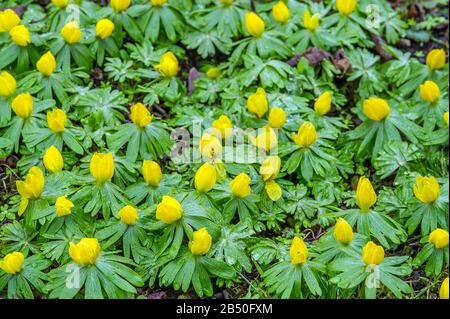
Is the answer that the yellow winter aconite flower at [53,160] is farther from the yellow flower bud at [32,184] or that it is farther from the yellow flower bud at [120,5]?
the yellow flower bud at [120,5]

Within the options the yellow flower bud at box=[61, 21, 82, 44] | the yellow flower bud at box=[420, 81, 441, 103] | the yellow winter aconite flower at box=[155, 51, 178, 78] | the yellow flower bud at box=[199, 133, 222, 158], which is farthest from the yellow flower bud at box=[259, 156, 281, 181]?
the yellow flower bud at box=[61, 21, 82, 44]

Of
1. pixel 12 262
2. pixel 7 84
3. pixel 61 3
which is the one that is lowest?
pixel 12 262

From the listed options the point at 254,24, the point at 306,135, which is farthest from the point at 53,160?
the point at 254,24

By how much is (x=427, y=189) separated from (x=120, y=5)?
1.99 meters

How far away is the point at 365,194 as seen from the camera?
10.1 feet

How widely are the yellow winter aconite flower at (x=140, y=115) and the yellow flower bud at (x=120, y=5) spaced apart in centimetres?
83

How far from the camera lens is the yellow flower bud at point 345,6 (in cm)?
407

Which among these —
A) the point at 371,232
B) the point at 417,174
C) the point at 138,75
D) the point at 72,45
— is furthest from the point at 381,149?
the point at 72,45

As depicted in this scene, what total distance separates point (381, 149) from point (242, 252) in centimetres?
101

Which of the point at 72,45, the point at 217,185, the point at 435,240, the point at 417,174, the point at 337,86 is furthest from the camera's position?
the point at 337,86

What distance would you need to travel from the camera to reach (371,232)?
3143 mm

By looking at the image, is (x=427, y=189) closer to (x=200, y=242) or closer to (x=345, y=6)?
(x=200, y=242)

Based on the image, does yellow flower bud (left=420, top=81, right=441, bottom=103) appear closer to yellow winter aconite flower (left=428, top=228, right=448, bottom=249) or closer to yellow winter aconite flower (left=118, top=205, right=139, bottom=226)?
yellow winter aconite flower (left=428, top=228, right=448, bottom=249)

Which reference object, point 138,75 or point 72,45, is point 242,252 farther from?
point 72,45
